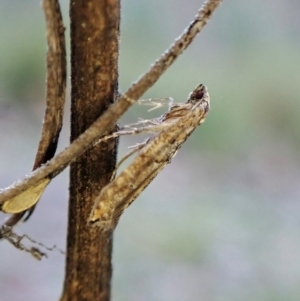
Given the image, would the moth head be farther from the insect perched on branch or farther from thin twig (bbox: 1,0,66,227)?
thin twig (bbox: 1,0,66,227)

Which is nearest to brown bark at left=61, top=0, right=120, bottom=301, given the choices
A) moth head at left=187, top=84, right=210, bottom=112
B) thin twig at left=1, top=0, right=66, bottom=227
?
thin twig at left=1, top=0, right=66, bottom=227

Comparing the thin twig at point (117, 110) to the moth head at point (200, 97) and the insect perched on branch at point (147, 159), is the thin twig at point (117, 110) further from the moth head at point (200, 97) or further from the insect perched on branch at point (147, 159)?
the moth head at point (200, 97)

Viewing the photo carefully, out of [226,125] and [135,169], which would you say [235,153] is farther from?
[135,169]

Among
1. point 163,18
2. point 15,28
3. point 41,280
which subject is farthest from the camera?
point 163,18

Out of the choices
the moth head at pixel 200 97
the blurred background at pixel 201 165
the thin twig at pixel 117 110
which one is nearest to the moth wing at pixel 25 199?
the thin twig at pixel 117 110

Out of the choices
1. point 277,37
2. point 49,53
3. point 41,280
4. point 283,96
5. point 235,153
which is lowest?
point 49,53

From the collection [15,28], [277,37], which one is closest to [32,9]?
[15,28]

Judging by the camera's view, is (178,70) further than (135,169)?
Yes
